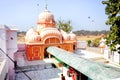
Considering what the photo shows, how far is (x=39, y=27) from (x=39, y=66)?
851 centimetres

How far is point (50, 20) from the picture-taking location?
74.3 ft

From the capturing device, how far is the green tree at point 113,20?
7.61 metres

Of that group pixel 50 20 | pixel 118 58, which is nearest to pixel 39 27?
pixel 50 20

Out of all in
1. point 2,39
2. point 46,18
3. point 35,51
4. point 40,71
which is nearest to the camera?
point 2,39

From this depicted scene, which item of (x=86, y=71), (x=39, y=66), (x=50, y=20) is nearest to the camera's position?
(x=86, y=71)

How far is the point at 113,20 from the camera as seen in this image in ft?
24.9

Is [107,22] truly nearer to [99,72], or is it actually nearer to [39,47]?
[99,72]

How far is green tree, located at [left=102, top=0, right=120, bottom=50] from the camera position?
7613 millimetres

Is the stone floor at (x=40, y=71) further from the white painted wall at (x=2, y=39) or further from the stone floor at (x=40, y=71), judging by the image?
the white painted wall at (x=2, y=39)

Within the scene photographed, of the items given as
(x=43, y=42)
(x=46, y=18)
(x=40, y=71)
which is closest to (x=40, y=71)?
(x=40, y=71)

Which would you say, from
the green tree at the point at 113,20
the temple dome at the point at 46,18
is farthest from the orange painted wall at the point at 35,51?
the green tree at the point at 113,20

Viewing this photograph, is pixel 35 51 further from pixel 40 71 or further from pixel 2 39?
pixel 2 39

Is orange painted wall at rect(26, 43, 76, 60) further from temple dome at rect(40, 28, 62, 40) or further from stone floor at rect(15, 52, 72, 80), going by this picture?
stone floor at rect(15, 52, 72, 80)

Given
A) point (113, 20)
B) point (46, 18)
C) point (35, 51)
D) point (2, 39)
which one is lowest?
point (35, 51)
